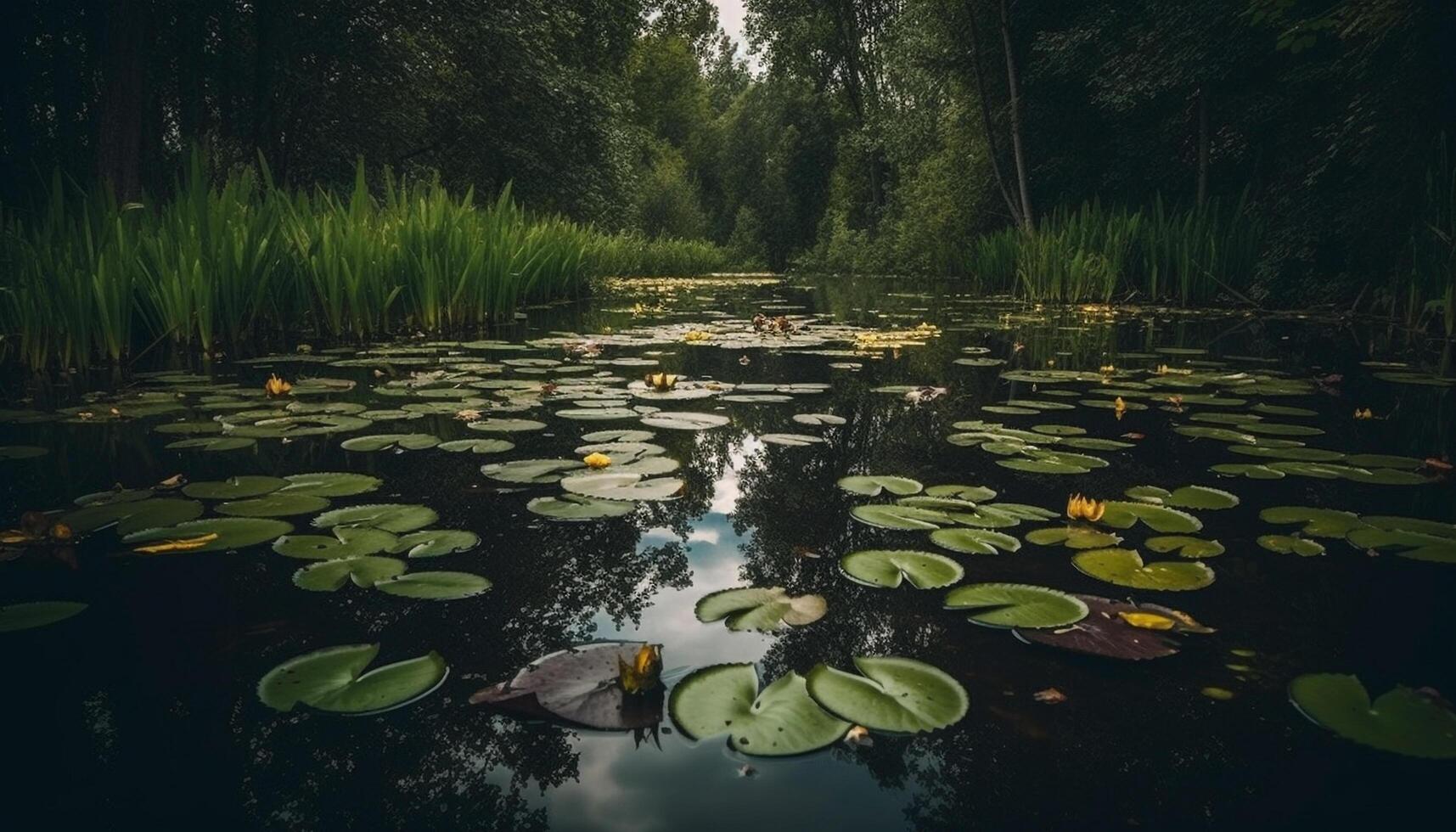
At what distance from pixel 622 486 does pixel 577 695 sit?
33.2 inches

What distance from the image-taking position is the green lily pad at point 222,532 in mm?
1367

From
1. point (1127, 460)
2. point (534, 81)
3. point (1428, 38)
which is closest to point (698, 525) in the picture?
point (1127, 460)

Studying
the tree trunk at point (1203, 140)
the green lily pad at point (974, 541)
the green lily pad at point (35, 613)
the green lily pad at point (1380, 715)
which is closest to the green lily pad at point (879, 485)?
the green lily pad at point (974, 541)

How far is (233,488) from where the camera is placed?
5.49 feet

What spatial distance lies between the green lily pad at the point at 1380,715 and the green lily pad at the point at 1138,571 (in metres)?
0.29

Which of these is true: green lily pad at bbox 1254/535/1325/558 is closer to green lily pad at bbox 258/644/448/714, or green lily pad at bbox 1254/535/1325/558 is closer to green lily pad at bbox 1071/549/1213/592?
green lily pad at bbox 1071/549/1213/592

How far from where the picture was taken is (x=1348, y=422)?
2.52 meters

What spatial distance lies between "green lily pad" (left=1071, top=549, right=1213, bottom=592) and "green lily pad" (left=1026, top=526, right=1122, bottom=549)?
0.04 m

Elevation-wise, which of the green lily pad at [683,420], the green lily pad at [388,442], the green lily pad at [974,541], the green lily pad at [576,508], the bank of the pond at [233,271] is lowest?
the green lily pad at [974,541]

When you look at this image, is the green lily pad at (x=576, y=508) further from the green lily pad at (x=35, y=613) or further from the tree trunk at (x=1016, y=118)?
the tree trunk at (x=1016, y=118)

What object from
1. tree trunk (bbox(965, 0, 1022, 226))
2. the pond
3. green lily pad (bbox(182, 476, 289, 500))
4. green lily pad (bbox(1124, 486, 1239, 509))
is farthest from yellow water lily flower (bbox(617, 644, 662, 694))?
tree trunk (bbox(965, 0, 1022, 226))

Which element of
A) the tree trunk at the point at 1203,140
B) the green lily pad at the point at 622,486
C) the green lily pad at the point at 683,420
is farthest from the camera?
the tree trunk at the point at 1203,140

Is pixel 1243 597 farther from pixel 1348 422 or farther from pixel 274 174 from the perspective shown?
pixel 274 174

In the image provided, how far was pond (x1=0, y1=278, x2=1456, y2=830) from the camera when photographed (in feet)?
2.57
